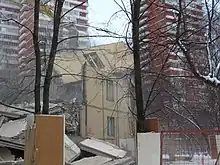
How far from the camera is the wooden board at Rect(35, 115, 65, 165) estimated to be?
8273 mm

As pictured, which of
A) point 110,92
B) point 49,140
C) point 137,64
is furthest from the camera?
point 110,92

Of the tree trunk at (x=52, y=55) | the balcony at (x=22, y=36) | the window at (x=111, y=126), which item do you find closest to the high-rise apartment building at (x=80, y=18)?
the tree trunk at (x=52, y=55)

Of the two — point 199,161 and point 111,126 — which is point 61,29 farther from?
point 111,126

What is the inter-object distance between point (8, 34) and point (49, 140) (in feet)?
31.5

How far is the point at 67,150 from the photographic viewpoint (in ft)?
47.5

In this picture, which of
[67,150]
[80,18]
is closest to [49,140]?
[67,150]

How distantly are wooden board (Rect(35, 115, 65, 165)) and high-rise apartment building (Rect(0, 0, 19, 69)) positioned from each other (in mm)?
5810

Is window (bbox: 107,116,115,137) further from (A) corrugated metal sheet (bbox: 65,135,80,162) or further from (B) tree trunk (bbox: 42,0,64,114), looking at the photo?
(B) tree trunk (bbox: 42,0,64,114)

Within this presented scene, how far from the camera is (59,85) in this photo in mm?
26625

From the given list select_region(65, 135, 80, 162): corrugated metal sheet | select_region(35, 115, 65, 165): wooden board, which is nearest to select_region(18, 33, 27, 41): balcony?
select_region(65, 135, 80, 162): corrugated metal sheet

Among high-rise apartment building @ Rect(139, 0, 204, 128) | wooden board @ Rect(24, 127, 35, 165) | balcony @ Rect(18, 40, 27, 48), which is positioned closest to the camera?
wooden board @ Rect(24, 127, 35, 165)

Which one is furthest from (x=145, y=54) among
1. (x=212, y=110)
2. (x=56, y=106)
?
(x=212, y=110)

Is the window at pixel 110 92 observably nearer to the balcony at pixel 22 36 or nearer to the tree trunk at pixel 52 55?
the balcony at pixel 22 36

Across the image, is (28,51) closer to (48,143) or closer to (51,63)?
(51,63)
